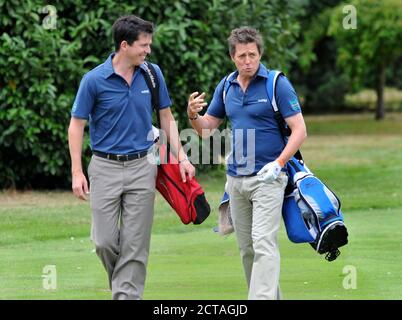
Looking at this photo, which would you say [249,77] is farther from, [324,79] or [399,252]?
[324,79]

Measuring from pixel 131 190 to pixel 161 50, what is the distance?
9296mm

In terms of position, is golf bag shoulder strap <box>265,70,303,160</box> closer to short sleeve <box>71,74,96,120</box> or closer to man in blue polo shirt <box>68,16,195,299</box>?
man in blue polo shirt <box>68,16,195,299</box>

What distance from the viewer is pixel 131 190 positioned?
7.71 m

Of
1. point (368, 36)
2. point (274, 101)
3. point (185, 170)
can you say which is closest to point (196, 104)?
point (185, 170)

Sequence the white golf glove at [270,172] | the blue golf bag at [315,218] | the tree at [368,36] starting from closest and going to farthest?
the white golf glove at [270,172] → the blue golf bag at [315,218] → the tree at [368,36]

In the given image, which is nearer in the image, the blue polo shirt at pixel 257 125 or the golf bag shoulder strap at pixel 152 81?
the blue polo shirt at pixel 257 125

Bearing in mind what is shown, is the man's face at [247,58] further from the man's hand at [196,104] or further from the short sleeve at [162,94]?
the short sleeve at [162,94]

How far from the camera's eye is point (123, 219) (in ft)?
25.5

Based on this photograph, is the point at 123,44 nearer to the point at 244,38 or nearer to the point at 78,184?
the point at 244,38

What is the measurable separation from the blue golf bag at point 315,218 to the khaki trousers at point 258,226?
0.12m

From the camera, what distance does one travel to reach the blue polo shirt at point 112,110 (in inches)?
303

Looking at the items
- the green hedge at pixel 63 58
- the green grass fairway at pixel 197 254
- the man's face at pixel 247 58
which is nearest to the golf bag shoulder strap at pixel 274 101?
the man's face at pixel 247 58

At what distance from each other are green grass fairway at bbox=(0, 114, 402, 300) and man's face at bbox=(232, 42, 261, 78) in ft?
6.57
